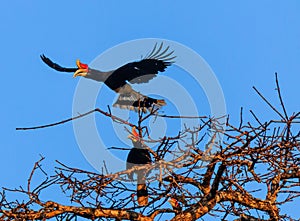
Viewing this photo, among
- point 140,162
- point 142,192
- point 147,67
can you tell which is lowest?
point 142,192

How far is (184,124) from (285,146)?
694 mm

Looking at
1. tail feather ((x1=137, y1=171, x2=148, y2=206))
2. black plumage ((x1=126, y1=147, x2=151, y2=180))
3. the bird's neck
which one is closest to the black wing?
the bird's neck

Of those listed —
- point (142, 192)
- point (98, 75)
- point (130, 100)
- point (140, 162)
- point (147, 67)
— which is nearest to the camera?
point (142, 192)

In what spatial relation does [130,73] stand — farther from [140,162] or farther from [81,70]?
[140,162]

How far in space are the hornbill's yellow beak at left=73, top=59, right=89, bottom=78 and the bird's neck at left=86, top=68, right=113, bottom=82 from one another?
0.04 metres

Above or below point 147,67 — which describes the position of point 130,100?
below

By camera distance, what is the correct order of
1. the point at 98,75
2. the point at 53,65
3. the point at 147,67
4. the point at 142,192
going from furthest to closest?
the point at 53,65 < the point at 98,75 < the point at 147,67 < the point at 142,192

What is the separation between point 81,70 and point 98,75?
0.20m

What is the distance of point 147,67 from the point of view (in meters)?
6.71

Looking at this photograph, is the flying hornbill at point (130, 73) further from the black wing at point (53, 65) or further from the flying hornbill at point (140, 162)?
the flying hornbill at point (140, 162)

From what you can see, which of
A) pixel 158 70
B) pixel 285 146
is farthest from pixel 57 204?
pixel 158 70

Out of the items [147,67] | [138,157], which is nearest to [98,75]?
[147,67]

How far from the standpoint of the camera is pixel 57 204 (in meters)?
4.18

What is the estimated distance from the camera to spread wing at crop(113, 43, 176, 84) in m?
6.56
